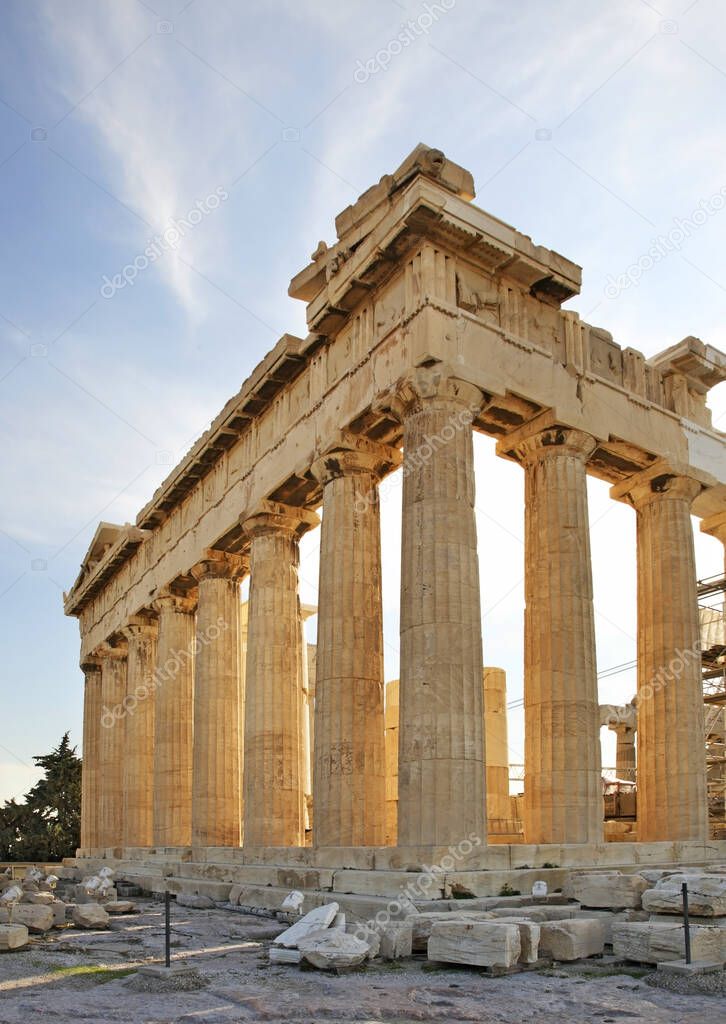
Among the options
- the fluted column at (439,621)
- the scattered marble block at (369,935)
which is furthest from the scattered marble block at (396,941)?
the fluted column at (439,621)

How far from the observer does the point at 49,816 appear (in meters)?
57.0

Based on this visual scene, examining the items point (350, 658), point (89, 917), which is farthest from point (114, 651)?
point (89, 917)

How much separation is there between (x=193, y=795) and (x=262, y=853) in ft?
24.2

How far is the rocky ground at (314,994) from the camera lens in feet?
35.3

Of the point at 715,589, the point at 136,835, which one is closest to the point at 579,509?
the point at 715,589

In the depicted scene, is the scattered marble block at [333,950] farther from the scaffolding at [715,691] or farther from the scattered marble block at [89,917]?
the scaffolding at [715,691]

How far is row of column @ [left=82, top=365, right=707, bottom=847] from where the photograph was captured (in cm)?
1938

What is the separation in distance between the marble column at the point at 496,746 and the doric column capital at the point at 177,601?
11.0 metres

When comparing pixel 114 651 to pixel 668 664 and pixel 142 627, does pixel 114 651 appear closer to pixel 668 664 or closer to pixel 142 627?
pixel 142 627

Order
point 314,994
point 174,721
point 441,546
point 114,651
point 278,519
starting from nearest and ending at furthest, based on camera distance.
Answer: point 314,994 < point 441,546 < point 278,519 < point 174,721 < point 114,651

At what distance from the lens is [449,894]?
1730 centimetres

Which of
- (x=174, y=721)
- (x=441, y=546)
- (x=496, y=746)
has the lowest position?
(x=496, y=746)

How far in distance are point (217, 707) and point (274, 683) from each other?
5162 mm

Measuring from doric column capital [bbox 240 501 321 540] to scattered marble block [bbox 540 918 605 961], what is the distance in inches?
634
